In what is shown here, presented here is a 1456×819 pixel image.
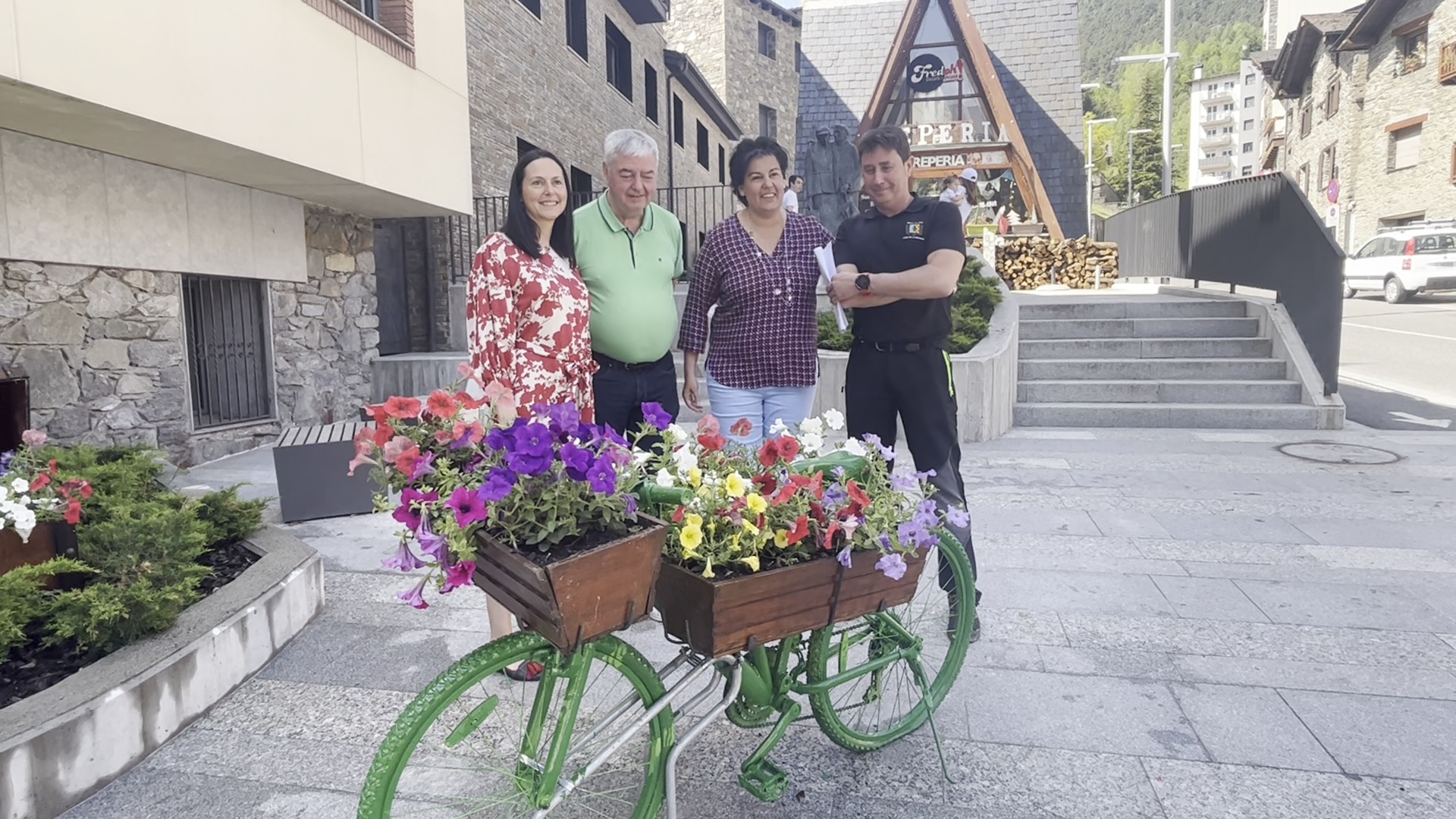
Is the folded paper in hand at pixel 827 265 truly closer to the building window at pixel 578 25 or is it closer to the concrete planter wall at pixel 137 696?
the concrete planter wall at pixel 137 696

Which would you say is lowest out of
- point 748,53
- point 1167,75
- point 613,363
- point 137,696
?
point 137,696

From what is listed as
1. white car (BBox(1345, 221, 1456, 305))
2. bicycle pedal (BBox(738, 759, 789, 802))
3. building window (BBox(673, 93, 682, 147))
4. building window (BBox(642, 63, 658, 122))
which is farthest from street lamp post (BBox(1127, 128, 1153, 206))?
bicycle pedal (BBox(738, 759, 789, 802))

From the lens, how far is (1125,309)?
975 cm

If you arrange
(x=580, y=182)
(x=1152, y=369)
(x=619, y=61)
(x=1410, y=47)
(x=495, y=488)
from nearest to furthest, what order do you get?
1. (x=495, y=488)
2. (x=1152, y=369)
3. (x=580, y=182)
4. (x=619, y=61)
5. (x=1410, y=47)

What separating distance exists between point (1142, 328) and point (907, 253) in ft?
24.0

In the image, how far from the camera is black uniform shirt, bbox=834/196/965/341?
3.03 meters

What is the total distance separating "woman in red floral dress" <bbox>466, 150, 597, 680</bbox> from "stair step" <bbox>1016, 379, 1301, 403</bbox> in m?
6.45

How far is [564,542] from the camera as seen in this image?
170 centimetres

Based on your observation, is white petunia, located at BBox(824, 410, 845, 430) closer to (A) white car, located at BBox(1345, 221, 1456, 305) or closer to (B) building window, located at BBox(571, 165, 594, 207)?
(B) building window, located at BBox(571, 165, 594, 207)

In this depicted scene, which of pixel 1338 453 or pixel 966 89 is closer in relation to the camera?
pixel 1338 453

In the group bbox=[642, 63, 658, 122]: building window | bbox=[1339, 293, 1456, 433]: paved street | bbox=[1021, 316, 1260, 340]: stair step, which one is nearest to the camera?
bbox=[1339, 293, 1456, 433]: paved street

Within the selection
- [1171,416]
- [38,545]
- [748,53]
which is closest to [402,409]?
[38,545]

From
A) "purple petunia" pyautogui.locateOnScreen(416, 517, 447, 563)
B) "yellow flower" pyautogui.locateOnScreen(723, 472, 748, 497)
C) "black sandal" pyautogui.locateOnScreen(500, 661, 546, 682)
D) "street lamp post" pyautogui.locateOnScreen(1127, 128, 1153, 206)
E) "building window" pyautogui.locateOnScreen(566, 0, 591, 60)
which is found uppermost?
"street lamp post" pyautogui.locateOnScreen(1127, 128, 1153, 206)

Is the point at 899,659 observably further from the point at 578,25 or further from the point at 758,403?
the point at 578,25
